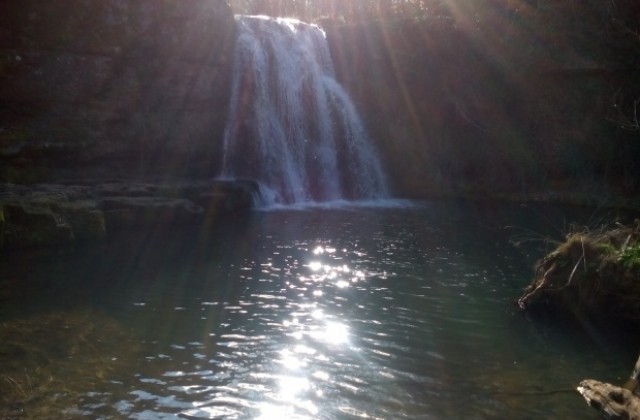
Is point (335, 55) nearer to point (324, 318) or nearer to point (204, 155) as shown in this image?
point (204, 155)

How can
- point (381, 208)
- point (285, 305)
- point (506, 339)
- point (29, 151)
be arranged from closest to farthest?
point (506, 339), point (285, 305), point (29, 151), point (381, 208)

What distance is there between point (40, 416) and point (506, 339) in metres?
6.11

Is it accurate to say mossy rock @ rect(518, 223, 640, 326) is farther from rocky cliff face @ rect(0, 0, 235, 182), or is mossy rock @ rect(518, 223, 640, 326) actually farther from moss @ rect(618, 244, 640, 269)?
rocky cliff face @ rect(0, 0, 235, 182)

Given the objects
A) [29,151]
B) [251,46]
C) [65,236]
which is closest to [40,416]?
[65,236]

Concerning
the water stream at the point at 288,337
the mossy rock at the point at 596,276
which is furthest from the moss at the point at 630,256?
the water stream at the point at 288,337

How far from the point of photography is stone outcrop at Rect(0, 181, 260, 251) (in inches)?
527

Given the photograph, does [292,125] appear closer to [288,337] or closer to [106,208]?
[106,208]

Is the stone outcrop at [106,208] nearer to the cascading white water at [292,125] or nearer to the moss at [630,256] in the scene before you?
the cascading white water at [292,125]

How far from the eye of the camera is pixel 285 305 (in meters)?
9.88

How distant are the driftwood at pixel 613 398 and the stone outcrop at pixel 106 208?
11717mm

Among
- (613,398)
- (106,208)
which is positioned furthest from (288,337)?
(106,208)

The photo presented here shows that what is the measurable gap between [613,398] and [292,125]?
19.9m

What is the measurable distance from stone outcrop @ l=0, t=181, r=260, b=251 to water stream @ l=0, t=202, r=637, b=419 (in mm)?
962

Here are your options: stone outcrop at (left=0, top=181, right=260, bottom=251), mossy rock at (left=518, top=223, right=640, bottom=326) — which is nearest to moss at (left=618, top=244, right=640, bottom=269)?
mossy rock at (left=518, top=223, right=640, bottom=326)
